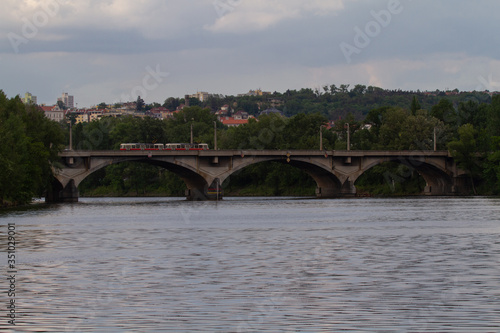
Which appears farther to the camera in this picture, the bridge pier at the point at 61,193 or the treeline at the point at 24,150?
the bridge pier at the point at 61,193

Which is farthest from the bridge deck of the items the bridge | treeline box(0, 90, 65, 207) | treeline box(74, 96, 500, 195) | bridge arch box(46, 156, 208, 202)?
treeline box(0, 90, 65, 207)

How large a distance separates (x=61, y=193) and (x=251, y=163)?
27698 mm

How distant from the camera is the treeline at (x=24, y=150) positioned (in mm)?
→ 85125

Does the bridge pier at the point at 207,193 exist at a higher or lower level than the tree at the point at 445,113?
lower

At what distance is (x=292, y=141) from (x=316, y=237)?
117544mm

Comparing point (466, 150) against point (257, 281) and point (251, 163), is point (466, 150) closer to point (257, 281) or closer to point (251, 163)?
point (251, 163)

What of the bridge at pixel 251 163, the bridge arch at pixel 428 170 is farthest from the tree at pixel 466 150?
the bridge arch at pixel 428 170

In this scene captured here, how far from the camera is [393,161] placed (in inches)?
5463

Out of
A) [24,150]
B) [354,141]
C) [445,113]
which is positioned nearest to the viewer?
[24,150]

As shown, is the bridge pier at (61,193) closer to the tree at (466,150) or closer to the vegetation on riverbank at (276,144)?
the vegetation on riverbank at (276,144)

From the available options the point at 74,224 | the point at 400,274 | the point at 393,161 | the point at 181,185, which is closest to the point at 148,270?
the point at 400,274

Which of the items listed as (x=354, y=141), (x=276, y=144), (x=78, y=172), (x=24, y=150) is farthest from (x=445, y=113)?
(x=24, y=150)

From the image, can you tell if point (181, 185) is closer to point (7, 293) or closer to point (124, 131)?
point (124, 131)

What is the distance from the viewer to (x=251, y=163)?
128 m
